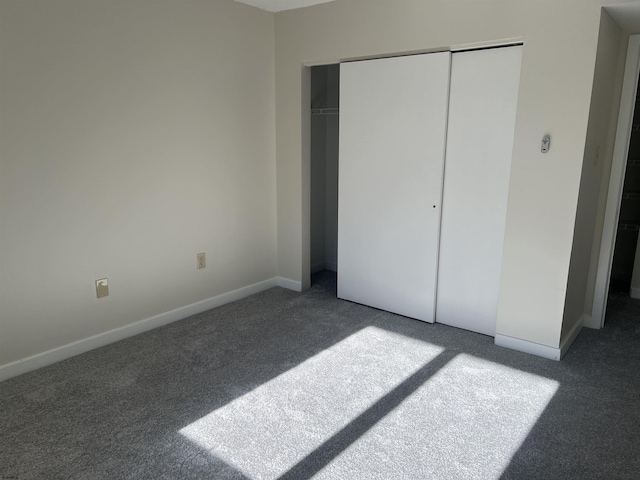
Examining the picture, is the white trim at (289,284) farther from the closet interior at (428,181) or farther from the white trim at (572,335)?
the white trim at (572,335)

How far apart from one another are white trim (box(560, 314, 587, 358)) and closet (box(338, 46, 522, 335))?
0.45 m

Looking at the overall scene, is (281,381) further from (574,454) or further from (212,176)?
(212,176)

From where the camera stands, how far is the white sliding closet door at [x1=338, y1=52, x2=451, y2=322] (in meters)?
3.27

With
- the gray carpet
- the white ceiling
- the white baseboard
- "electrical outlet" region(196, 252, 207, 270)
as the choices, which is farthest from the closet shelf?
the gray carpet

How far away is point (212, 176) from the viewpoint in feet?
11.9

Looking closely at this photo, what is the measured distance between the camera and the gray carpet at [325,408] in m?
1.98

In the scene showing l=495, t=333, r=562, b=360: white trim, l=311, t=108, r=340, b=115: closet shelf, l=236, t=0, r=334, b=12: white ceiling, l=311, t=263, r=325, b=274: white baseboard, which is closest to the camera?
l=495, t=333, r=562, b=360: white trim

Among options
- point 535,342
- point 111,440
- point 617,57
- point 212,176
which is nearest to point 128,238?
point 212,176

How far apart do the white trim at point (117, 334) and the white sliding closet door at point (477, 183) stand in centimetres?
172

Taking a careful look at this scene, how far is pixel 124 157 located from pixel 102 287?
866 millimetres

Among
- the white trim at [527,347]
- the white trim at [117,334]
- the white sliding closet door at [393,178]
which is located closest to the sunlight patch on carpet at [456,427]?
the white trim at [527,347]

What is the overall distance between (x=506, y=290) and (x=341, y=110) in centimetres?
184

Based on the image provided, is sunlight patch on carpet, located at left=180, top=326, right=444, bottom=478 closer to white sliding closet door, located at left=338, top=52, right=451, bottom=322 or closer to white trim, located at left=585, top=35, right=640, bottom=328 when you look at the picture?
white sliding closet door, located at left=338, top=52, right=451, bottom=322

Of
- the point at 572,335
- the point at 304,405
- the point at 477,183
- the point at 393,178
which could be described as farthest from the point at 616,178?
the point at 304,405
